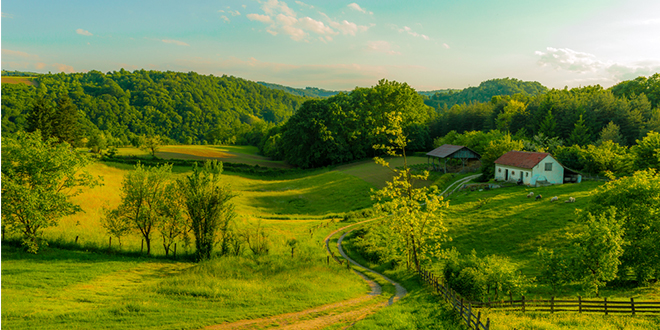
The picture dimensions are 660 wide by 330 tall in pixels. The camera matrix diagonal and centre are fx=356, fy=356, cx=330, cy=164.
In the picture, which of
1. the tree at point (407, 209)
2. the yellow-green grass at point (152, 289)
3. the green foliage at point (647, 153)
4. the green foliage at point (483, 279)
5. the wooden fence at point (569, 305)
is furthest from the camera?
the green foliage at point (647, 153)

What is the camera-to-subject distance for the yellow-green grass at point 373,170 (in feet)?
208

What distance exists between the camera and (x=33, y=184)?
24.5m

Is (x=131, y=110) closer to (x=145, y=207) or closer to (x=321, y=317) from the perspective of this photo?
(x=145, y=207)

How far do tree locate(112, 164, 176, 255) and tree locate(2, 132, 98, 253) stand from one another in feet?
11.0

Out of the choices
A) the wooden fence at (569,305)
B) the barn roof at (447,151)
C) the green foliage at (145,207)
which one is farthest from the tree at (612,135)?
the green foliage at (145,207)

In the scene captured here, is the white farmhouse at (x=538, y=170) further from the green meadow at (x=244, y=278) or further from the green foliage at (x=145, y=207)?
the green foliage at (x=145, y=207)

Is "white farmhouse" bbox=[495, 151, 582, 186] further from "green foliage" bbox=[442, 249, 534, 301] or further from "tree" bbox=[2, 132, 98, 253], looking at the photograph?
"tree" bbox=[2, 132, 98, 253]

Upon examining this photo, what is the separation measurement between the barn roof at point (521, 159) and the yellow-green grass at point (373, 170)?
41.9ft

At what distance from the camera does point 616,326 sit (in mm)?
14914

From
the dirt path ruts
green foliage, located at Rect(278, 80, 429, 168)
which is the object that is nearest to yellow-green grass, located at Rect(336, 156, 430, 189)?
green foliage, located at Rect(278, 80, 429, 168)

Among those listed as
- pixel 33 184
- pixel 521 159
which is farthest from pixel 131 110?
pixel 521 159

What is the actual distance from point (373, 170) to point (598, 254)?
5237 centimetres

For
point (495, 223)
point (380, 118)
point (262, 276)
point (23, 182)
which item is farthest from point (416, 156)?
point (23, 182)

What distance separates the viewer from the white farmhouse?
4688cm
